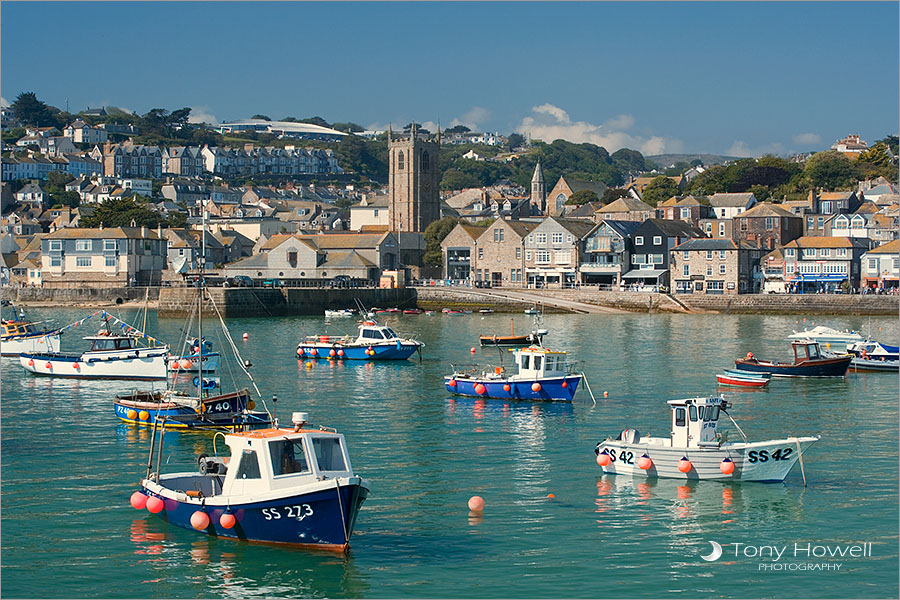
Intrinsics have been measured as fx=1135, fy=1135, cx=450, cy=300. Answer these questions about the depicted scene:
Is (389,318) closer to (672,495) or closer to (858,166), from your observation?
(672,495)

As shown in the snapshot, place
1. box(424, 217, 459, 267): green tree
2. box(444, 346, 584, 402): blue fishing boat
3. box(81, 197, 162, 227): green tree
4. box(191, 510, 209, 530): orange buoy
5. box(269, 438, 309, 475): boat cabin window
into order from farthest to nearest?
box(81, 197, 162, 227): green tree, box(424, 217, 459, 267): green tree, box(444, 346, 584, 402): blue fishing boat, box(191, 510, 209, 530): orange buoy, box(269, 438, 309, 475): boat cabin window

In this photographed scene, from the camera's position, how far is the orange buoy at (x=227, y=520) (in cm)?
1973

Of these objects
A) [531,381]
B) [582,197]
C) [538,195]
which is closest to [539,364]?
[531,381]

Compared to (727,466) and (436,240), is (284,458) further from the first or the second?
(436,240)

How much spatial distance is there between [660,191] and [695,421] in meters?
122

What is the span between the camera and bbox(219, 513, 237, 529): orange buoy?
64.7ft

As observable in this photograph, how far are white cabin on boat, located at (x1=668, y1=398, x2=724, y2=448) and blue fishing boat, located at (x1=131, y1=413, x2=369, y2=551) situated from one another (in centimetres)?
861

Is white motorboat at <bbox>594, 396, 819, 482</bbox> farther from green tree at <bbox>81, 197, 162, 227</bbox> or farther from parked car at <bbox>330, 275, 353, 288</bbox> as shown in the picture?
green tree at <bbox>81, 197, 162, 227</bbox>

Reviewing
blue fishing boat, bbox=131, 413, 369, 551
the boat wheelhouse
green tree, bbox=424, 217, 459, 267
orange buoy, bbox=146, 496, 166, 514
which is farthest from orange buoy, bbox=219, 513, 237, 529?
green tree, bbox=424, 217, 459, 267

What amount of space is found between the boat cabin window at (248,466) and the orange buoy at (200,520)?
3.37 ft

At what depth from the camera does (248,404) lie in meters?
32.2

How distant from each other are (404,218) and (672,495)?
118 m

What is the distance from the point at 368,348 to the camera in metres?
52.8

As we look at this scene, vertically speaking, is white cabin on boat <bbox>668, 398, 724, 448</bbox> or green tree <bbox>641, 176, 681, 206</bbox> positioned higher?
green tree <bbox>641, 176, 681, 206</bbox>
